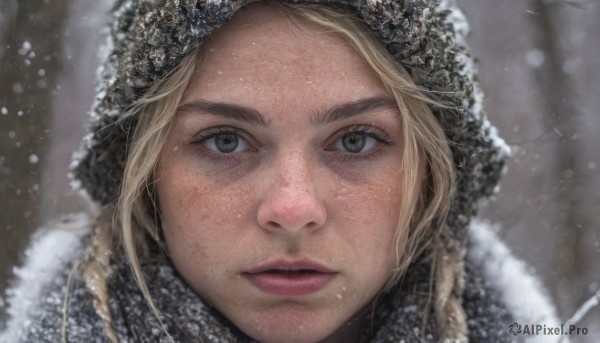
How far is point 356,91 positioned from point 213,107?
394 millimetres

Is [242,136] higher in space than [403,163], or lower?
higher

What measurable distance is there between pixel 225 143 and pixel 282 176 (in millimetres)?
225

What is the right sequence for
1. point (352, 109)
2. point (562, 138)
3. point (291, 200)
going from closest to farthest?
1. point (291, 200)
2. point (352, 109)
3. point (562, 138)

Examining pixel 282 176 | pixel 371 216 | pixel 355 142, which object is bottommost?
pixel 371 216

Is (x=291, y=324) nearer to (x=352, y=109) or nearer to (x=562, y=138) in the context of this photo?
(x=352, y=109)

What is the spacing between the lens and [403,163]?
6.61 feet

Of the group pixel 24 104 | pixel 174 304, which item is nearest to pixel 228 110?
pixel 174 304

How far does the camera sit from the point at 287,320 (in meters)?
1.97

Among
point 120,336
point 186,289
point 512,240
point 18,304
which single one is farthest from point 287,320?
point 512,240

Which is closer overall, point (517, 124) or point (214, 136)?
point (214, 136)

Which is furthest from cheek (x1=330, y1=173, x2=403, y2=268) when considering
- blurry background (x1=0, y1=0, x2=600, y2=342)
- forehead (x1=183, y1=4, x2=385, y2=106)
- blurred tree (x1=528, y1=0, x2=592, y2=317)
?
blurred tree (x1=528, y1=0, x2=592, y2=317)

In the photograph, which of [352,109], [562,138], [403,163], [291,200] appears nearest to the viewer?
[291,200]

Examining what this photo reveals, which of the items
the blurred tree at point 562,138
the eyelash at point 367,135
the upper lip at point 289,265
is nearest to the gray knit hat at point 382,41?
the eyelash at point 367,135

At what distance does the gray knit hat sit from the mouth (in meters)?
0.60
